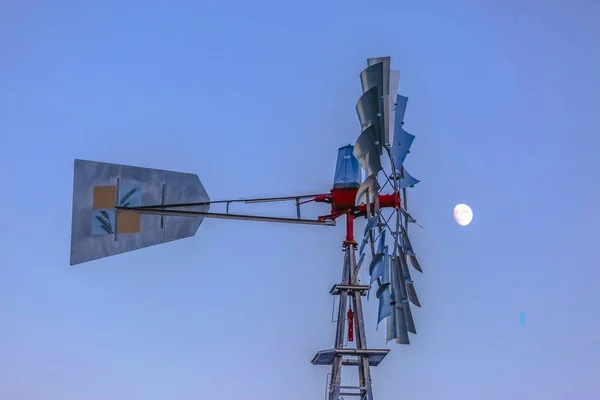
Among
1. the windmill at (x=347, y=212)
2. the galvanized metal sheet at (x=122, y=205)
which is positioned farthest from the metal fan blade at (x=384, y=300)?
the galvanized metal sheet at (x=122, y=205)

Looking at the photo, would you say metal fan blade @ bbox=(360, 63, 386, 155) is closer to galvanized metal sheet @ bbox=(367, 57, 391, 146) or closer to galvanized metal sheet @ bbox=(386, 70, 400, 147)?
galvanized metal sheet @ bbox=(367, 57, 391, 146)

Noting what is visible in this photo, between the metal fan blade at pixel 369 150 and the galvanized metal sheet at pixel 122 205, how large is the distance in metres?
3.00

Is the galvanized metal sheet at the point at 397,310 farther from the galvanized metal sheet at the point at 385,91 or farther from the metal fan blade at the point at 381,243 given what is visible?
the galvanized metal sheet at the point at 385,91

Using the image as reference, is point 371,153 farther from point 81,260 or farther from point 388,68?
point 81,260

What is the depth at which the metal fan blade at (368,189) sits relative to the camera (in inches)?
738

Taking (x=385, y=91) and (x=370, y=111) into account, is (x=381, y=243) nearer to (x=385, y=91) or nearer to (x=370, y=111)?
(x=370, y=111)

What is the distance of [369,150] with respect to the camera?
1888 cm

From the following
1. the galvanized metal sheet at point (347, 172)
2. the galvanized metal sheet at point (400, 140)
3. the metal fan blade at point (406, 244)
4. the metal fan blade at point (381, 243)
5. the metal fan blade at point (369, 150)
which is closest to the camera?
the metal fan blade at point (369, 150)

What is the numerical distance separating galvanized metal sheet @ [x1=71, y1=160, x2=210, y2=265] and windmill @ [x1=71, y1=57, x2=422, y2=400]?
2 cm

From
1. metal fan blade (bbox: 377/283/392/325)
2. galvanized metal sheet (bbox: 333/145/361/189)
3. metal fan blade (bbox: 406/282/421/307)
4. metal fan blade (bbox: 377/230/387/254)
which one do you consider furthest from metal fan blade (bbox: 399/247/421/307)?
galvanized metal sheet (bbox: 333/145/361/189)

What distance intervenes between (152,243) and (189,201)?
3.18 feet

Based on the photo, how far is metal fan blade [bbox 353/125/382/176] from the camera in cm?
1867

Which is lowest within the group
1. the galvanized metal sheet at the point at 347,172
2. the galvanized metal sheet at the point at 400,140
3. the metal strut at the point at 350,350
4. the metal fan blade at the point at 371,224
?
the metal strut at the point at 350,350

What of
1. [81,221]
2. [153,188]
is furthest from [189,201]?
[81,221]
